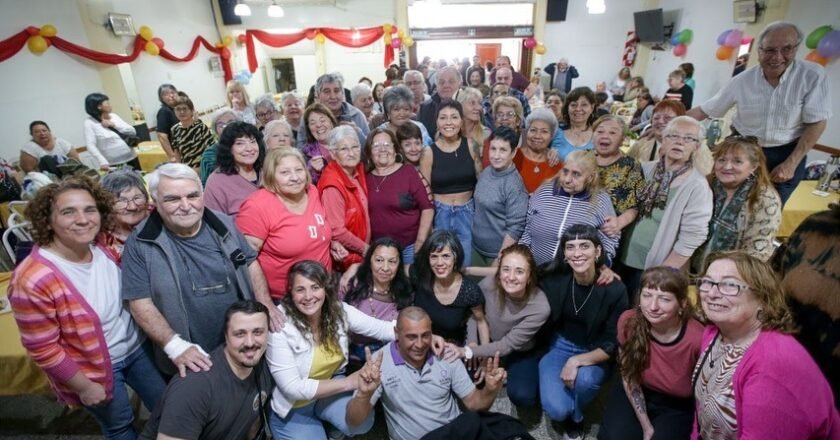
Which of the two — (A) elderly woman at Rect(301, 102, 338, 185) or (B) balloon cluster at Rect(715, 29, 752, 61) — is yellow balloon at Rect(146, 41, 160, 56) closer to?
(A) elderly woman at Rect(301, 102, 338, 185)

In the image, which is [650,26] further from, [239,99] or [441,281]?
[441,281]

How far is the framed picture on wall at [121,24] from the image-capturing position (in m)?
6.70

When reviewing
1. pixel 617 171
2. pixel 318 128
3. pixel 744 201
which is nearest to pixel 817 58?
pixel 744 201

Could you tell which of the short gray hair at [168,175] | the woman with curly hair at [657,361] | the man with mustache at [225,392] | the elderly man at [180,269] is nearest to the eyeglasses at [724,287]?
the woman with curly hair at [657,361]

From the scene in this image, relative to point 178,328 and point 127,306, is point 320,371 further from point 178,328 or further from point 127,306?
point 127,306

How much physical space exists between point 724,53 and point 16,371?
988 cm

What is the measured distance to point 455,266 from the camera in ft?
7.29

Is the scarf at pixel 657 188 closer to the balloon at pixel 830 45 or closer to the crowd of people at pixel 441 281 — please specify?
the crowd of people at pixel 441 281

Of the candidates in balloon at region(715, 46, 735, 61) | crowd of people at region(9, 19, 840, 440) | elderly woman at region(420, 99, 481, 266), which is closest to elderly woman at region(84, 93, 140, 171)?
crowd of people at region(9, 19, 840, 440)

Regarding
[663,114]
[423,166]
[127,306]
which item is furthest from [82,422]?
[663,114]

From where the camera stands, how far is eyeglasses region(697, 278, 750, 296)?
1295 millimetres

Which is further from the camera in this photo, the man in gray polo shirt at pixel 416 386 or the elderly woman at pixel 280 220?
the elderly woman at pixel 280 220

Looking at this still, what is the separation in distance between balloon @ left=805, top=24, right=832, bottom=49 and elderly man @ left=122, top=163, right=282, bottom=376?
6.88m

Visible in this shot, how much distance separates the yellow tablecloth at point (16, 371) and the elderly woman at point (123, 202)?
2.67ft
